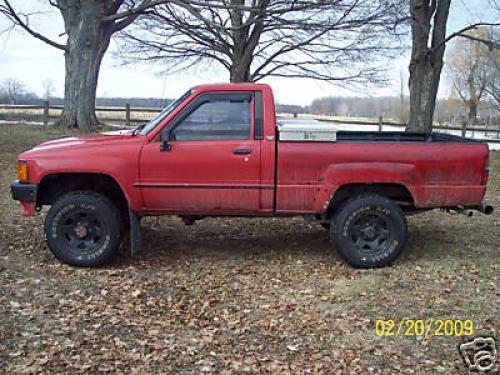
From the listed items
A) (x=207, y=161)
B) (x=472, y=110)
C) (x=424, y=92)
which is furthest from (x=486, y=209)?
(x=472, y=110)

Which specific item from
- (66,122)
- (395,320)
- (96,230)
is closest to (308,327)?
(395,320)

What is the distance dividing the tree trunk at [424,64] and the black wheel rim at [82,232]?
37.8 feet

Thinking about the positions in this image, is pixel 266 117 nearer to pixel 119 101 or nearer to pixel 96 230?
pixel 96 230

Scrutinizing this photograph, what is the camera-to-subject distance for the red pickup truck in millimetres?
5199

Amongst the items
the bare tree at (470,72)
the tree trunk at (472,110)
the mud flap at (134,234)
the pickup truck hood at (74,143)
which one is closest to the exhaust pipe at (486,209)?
the mud flap at (134,234)

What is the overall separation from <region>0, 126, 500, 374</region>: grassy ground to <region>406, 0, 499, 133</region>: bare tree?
8.43 m

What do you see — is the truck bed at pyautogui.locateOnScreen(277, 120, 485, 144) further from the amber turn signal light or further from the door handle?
the amber turn signal light

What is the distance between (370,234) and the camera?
540 cm

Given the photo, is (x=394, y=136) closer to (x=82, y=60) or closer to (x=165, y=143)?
(x=165, y=143)

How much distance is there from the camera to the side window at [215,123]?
5258 mm

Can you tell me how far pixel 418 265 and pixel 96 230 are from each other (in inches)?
143

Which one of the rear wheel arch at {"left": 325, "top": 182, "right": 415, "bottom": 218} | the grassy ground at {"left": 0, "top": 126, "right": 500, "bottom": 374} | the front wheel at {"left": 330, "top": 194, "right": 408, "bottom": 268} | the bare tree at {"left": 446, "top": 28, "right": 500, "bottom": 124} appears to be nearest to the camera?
the grassy ground at {"left": 0, "top": 126, "right": 500, "bottom": 374}

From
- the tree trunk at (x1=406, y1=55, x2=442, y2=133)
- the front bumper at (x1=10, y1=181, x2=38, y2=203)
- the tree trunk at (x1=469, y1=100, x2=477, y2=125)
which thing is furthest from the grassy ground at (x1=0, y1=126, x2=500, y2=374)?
the tree trunk at (x1=469, y1=100, x2=477, y2=125)

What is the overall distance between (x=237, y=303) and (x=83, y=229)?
1967mm
